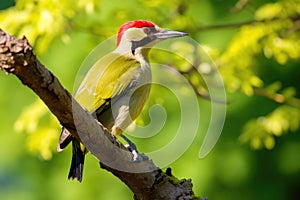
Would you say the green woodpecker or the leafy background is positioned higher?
the green woodpecker

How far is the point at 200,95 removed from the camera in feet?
13.4

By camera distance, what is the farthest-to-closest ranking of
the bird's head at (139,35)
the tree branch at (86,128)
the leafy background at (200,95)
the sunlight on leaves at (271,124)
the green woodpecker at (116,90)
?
the sunlight on leaves at (271,124), the leafy background at (200,95), the bird's head at (139,35), the green woodpecker at (116,90), the tree branch at (86,128)

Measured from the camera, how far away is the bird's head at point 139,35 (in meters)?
3.47

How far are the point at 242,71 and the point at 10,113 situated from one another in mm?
1598

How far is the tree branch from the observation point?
204 cm

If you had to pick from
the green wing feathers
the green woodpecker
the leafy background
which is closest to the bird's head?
the green woodpecker

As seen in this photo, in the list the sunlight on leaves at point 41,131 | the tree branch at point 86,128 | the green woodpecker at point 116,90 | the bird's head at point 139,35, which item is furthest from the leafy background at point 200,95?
the tree branch at point 86,128

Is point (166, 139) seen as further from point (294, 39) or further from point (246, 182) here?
point (294, 39)

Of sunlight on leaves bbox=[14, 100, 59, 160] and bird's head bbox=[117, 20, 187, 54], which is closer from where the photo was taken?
bird's head bbox=[117, 20, 187, 54]

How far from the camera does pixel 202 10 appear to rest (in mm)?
4695

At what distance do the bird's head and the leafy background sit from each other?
0.33 m

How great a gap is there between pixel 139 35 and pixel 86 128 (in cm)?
114

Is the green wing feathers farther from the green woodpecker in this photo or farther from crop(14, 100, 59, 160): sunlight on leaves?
crop(14, 100, 59, 160): sunlight on leaves

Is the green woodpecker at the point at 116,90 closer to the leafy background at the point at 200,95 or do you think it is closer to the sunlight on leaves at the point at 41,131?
the leafy background at the point at 200,95
